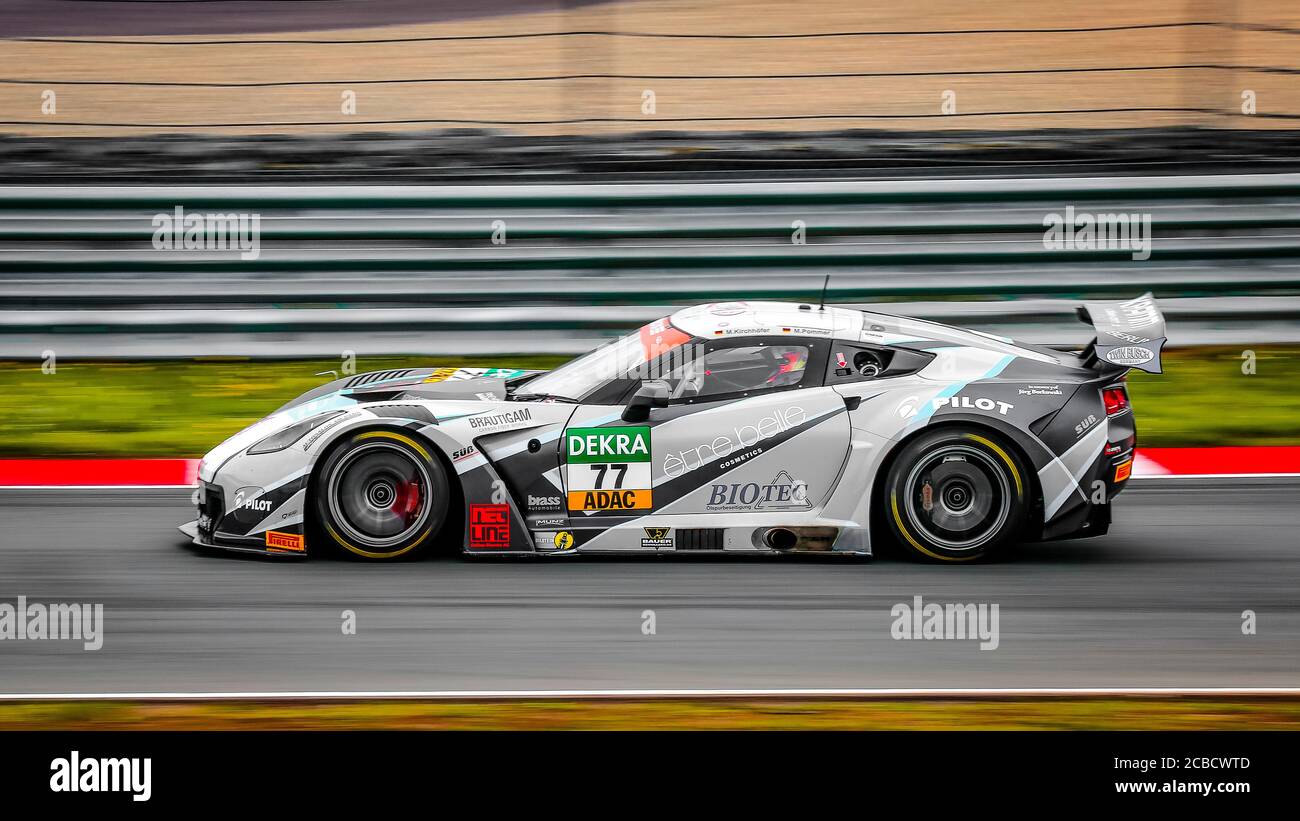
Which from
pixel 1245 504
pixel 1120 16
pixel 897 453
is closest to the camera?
pixel 897 453

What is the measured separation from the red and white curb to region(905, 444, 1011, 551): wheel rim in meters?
2.43

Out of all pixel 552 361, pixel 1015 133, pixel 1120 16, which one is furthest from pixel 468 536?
pixel 1120 16

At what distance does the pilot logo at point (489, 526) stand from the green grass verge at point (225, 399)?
3.23 metres

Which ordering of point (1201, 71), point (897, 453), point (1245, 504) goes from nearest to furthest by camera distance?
point (897, 453) → point (1245, 504) → point (1201, 71)

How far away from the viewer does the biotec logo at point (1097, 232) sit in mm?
10734

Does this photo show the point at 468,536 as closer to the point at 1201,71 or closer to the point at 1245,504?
the point at 1245,504

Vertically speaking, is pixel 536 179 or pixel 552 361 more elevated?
pixel 536 179

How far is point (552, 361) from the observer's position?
10.8 metres

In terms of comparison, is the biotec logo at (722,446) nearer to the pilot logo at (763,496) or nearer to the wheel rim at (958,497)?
the pilot logo at (763,496)

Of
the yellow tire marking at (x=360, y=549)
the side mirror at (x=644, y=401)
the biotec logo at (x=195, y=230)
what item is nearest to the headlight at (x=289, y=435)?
the yellow tire marking at (x=360, y=549)

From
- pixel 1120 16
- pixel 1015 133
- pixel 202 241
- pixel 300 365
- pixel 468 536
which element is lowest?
pixel 468 536

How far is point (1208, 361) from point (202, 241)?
24.8 ft

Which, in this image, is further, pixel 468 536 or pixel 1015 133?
pixel 1015 133

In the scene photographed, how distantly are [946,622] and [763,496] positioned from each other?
1045 millimetres
